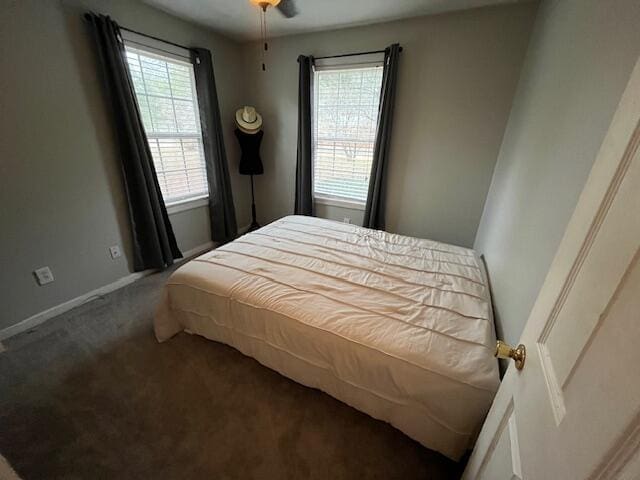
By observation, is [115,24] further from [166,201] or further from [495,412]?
[495,412]

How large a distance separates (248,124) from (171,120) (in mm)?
798

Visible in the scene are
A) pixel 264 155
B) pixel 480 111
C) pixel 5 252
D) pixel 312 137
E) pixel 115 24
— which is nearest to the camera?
pixel 5 252

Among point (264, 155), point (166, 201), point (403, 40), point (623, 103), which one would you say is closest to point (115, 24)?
point (166, 201)

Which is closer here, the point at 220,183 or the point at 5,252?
the point at 5,252

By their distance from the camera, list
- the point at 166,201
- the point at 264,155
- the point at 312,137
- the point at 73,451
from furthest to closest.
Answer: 1. the point at 264,155
2. the point at 312,137
3. the point at 166,201
4. the point at 73,451

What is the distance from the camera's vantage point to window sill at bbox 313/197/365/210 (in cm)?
306

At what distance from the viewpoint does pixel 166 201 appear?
8.73 feet

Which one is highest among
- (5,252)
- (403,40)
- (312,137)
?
(403,40)

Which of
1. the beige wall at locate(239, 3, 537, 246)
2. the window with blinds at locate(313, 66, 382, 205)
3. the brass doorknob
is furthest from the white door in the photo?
the window with blinds at locate(313, 66, 382, 205)

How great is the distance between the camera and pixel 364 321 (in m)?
1.22

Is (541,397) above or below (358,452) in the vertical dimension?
above

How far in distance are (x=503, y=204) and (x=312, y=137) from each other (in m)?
2.08

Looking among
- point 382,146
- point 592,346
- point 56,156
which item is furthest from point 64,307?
point 382,146

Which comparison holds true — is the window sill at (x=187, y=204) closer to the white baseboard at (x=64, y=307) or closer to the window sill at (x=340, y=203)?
the white baseboard at (x=64, y=307)
